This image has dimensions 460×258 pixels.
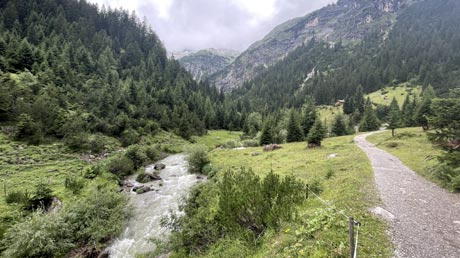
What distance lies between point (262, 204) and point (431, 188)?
41.1ft

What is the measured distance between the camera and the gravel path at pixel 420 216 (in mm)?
7836

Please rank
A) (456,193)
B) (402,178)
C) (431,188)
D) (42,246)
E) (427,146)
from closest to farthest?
(456,193) → (431,188) → (42,246) → (402,178) → (427,146)

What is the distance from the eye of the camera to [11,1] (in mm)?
100312

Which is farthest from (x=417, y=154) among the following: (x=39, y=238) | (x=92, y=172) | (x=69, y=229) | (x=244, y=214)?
(x=92, y=172)

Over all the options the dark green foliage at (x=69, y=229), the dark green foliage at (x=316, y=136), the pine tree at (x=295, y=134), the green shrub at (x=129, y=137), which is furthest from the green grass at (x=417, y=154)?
the green shrub at (x=129, y=137)

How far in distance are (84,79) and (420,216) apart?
99096mm

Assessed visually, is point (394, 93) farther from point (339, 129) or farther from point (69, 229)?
point (69, 229)

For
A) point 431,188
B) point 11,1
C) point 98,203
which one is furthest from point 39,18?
point 431,188

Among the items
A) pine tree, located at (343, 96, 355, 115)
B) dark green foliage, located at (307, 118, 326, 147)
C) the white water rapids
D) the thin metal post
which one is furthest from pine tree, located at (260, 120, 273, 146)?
pine tree, located at (343, 96, 355, 115)

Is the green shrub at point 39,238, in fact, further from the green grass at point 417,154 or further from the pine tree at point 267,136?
the pine tree at point 267,136

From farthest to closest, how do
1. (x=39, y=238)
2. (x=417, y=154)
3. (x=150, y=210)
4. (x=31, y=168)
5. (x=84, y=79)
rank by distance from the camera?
(x=84, y=79)
(x=31, y=168)
(x=417, y=154)
(x=150, y=210)
(x=39, y=238)

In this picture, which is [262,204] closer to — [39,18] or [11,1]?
[39,18]

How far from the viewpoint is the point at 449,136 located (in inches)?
622

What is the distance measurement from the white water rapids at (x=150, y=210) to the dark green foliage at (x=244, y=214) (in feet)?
14.3
